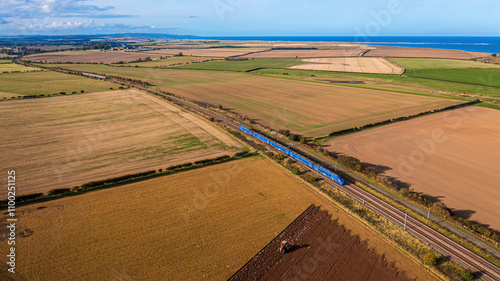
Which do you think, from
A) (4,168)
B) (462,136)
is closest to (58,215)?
(4,168)

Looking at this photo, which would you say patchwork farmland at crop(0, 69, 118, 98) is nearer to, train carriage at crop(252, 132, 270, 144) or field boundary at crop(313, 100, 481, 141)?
train carriage at crop(252, 132, 270, 144)

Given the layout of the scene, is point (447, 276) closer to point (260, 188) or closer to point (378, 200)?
point (378, 200)

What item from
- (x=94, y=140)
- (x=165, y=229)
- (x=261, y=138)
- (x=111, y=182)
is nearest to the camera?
(x=165, y=229)

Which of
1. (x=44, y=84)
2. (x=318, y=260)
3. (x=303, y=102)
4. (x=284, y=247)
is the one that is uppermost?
(x=44, y=84)

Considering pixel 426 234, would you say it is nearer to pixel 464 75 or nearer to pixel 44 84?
pixel 44 84

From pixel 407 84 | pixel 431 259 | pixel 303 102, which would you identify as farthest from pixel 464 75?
pixel 431 259

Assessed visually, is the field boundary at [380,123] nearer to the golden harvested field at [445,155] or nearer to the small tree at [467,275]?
the golden harvested field at [445,155]
